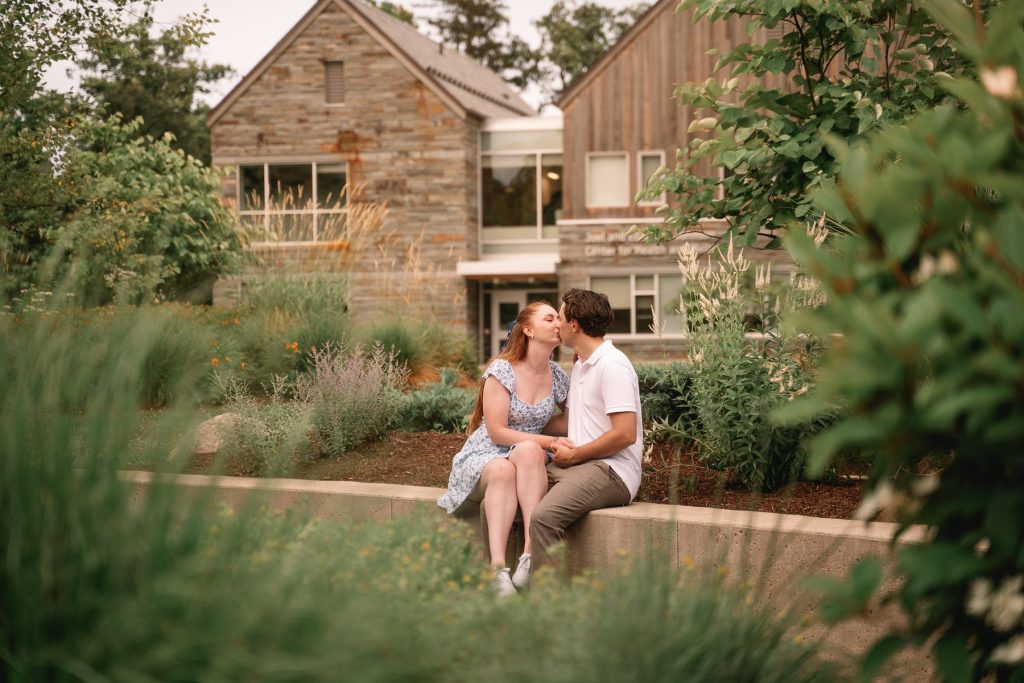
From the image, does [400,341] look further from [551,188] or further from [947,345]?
[551,188]

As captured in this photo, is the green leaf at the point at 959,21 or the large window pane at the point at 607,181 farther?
the large window pane at the point at 607,181

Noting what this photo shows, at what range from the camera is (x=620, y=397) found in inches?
193

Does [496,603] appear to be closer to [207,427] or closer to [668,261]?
[207,427]

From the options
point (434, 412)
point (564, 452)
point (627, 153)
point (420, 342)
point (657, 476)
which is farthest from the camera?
point (627, 153)

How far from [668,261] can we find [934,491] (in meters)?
21.5

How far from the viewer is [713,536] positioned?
406 cm

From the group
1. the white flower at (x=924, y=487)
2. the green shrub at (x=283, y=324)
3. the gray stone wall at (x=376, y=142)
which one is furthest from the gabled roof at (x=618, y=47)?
the white flower at (x=924, y=487)

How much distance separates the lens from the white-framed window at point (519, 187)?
2548 centimetres

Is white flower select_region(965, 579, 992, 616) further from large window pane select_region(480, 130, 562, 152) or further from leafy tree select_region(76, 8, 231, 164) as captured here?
leafy tree select_region(76, 8, 231, 164)

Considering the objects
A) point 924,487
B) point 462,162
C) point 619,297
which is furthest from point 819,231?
point 462,162

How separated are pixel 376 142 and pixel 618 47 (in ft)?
19.9

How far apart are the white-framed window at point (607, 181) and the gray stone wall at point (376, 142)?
9.79ft

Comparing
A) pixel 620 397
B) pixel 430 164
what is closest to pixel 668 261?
pixel 430 164

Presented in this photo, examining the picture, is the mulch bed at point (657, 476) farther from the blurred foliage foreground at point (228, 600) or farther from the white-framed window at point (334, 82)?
the white-framed window at point (334, 82)
